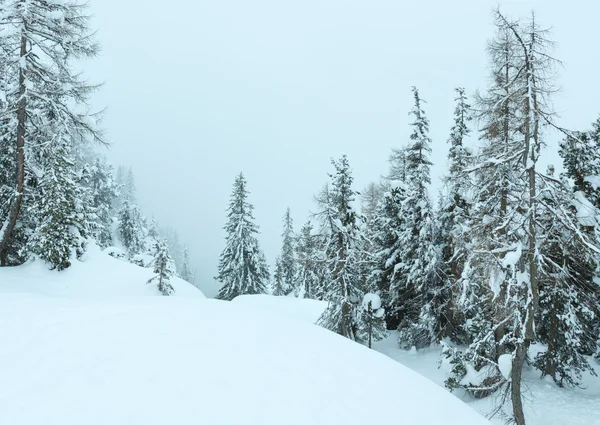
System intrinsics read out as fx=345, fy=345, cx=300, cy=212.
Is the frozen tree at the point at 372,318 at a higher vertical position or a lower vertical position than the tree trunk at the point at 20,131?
lower

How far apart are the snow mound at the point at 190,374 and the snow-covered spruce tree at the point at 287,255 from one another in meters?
35.6

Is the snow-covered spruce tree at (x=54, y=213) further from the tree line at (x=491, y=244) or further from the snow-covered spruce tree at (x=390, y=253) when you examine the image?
the snow-covered spruce tree at (x=390, y=253)

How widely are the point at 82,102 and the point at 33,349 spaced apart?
40.4 feet

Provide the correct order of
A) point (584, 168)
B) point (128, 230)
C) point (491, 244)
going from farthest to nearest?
point (128, 230) < point (584, 168) < point (491, 244)

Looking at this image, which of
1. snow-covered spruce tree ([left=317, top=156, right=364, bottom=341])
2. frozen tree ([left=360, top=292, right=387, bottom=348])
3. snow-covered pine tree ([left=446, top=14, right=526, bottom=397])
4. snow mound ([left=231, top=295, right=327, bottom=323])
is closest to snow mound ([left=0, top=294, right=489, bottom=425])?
snow-covered pine tree ([left=446, top=14, right=526, bottom=397])

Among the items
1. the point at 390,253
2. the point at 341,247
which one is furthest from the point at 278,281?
the point at 341,247

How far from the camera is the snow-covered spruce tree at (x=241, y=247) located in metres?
36.0

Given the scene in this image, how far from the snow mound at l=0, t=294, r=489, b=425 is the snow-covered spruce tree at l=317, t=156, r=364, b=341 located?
39.9 ft

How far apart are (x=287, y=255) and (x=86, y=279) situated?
92.7ft

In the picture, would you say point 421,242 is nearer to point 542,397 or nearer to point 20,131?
point 542,397

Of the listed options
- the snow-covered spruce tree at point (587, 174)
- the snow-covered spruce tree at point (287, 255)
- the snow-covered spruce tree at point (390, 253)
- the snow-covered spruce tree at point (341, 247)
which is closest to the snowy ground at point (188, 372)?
the snow-covered spruce tree at point (341, 247)

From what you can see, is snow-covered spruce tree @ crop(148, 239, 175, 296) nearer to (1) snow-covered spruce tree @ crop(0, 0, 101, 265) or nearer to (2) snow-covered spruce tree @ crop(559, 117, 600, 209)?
(1) snow-covered spruce tree @ crop(0, 0, 101, 265)

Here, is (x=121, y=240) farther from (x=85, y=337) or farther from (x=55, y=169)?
(x=85, y=337)

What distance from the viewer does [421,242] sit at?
773 inches
